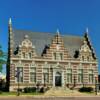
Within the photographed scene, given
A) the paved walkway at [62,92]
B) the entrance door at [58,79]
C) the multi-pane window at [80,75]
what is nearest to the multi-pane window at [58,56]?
the entrance door at [58,79]

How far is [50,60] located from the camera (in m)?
67.6

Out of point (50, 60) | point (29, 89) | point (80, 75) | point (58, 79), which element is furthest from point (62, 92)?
point (80, 75)

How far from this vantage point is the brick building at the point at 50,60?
64.8 m

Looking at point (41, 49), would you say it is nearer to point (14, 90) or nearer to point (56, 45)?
point (56, 45)

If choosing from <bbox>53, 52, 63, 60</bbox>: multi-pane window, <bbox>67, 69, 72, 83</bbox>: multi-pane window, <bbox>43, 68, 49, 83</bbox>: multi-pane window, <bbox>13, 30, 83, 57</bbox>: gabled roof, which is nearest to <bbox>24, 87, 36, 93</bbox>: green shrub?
<bbox>43, 68, 49, 83</bbox>: multi-pane window

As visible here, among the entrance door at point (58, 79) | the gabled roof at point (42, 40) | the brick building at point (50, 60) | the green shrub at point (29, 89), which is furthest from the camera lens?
the entrance door at point (58, 79)

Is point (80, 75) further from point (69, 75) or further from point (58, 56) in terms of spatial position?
point (58, 56)

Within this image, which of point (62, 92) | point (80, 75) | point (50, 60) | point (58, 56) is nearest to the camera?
point (62, 92)

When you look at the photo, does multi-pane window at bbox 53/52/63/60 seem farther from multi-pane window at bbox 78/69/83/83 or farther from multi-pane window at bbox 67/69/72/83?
multi-pane window at bbox 78/69/83/83

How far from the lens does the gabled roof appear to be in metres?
67.2

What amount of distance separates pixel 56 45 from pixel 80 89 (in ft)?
32.1

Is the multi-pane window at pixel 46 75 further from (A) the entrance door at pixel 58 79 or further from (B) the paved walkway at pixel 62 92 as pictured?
(B) the paved walkway at pixel 62 92

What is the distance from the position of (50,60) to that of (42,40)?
4619 mm

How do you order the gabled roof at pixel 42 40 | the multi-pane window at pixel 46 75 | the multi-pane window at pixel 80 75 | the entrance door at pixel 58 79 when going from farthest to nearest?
the multi-pane window at pixel 80 75, the entrance door at pixel 58 79, the gabled roof at pixel 42 40, the multi-pane window at pixel 46 75
